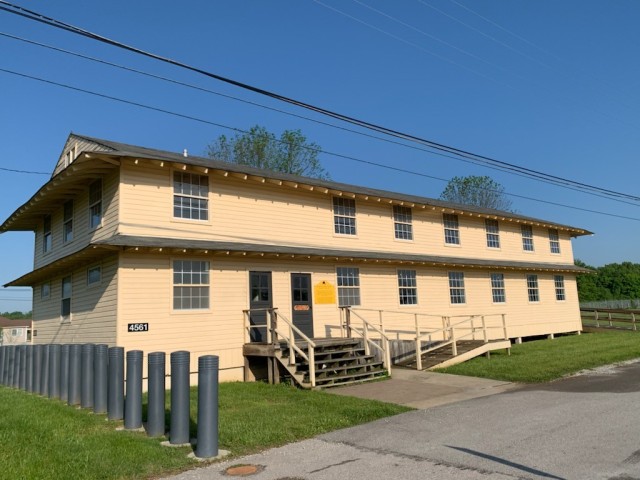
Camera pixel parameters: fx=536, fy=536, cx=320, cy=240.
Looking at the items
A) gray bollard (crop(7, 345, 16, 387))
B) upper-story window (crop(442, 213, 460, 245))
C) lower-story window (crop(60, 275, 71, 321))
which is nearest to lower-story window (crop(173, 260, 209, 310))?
lower-story window (crop(60, 275, 71, 321))

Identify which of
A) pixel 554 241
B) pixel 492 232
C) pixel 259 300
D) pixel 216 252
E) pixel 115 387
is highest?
pixel 492 232

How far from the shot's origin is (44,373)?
42.2 ft

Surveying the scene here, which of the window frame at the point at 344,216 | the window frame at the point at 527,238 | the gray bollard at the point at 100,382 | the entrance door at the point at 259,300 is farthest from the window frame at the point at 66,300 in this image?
the window frame at the point at 527,238

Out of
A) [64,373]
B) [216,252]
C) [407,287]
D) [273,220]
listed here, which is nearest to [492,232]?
[407,287]

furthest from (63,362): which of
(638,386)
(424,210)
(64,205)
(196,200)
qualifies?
(424,210)

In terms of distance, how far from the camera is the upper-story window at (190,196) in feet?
48.8

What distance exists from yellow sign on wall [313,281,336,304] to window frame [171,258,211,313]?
3776 millimetres

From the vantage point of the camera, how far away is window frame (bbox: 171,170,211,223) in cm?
1482

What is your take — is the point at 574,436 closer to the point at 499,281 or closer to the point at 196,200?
the point at 196,200

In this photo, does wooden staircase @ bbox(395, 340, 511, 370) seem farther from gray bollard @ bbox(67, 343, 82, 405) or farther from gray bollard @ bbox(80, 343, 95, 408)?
gray bollard @ bbox(67, 343, 82, 405)

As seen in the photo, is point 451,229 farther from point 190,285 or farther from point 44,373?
point 44,373

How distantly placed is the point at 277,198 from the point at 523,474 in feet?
40.9

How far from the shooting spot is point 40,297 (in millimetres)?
20109

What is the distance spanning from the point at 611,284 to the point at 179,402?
61320 millimetres
